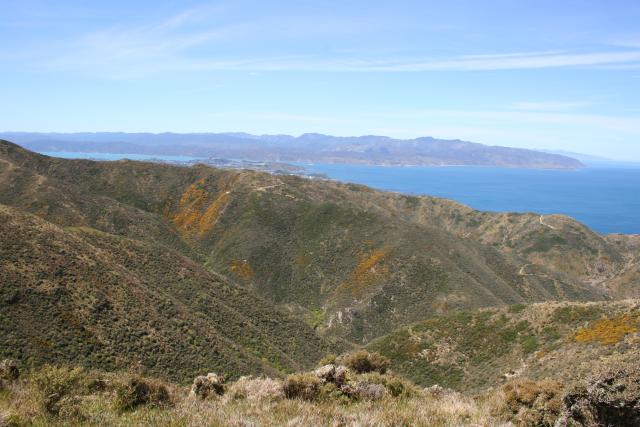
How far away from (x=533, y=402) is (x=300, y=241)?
71.5 m

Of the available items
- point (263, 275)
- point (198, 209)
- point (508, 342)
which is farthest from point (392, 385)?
point (198, 209)

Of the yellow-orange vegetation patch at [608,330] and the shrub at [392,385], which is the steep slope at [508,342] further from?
the shrub at [392,385]

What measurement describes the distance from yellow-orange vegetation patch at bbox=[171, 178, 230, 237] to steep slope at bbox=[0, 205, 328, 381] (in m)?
40.5

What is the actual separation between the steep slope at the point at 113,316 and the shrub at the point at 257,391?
17.1 m

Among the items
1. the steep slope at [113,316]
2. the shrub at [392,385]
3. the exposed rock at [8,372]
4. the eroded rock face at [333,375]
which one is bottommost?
the steep slope at [113,316]

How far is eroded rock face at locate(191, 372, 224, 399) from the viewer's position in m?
12.9

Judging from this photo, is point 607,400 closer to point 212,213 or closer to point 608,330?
point 608,330

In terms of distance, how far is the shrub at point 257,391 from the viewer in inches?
450

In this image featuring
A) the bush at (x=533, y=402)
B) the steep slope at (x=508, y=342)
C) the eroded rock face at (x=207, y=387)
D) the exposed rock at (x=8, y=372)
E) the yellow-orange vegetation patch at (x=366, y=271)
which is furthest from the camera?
the yellow-orange vegetation patch at (x=366, y=271)

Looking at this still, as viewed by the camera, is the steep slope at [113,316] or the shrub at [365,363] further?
the steep slope at [113,316]

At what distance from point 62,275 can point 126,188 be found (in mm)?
71525

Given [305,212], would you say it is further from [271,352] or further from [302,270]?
[271,352]

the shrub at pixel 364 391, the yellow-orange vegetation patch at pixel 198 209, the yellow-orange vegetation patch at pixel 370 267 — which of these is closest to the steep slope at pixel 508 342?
the shrub at pixel 364 391

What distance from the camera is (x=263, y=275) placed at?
72938 millimetres
